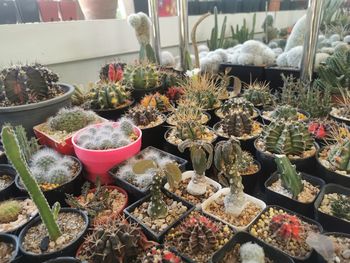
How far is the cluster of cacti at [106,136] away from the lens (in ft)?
3.80

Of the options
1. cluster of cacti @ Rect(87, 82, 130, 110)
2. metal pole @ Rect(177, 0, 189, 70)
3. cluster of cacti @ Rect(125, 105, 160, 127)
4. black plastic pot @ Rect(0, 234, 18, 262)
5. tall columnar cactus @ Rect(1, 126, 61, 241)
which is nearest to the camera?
tall columnar cactus @ Rect(1, 126, 61, 241)

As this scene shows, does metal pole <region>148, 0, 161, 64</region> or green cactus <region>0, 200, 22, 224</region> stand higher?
metal pole <region>148, 0, 161, 64</region>

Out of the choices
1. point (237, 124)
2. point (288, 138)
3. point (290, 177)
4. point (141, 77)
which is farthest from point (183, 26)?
point (290, 177)

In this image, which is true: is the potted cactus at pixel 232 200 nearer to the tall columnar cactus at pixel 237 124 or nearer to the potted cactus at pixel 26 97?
the tall columnar cactus at pixel 237 124

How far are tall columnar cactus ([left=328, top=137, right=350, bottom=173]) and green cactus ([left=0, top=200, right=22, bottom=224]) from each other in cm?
115

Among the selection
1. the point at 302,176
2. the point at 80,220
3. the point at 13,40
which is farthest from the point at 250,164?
the point at 13,40

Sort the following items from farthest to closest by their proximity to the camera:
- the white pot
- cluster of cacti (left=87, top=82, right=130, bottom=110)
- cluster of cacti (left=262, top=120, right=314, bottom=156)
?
cluster of cacti (left=87, top=82, right=130, bottom=110)
cluster of cacti (left=262, top=120, right=314, bottom=156)
the white pot

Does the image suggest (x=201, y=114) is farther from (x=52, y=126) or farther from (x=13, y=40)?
(x=13, y=40)

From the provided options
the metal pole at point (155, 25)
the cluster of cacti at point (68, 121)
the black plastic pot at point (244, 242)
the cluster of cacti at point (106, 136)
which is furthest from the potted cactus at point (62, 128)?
the metal pole at point (155, 25)

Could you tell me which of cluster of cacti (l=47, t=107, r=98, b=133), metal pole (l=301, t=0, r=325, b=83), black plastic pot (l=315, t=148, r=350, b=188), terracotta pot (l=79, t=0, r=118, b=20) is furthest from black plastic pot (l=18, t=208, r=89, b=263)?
terracotta pot (l=79, t=0, r=118, b=20)

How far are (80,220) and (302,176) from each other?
0.81 metres

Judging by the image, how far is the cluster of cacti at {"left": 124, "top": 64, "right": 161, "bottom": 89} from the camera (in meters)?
1.78

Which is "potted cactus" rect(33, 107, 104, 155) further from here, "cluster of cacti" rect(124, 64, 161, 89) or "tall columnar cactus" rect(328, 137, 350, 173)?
"tall columnar cactus" rect(328, 137, 350, 173)

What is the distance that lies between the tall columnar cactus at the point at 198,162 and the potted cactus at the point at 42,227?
38cm
